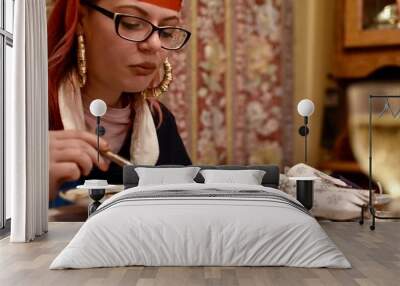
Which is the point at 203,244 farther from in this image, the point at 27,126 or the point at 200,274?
the point at 27,126

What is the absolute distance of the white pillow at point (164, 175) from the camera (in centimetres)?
559

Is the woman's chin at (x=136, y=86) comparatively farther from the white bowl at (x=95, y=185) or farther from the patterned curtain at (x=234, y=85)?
the white bowl at (x=95, y=185)

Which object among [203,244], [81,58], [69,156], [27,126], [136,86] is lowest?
[203,244]

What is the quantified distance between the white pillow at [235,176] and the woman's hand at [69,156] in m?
1.26

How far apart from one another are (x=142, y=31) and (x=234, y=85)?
45.2 inches

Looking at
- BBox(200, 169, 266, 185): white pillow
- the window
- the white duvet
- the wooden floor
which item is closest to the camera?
the wooden floor

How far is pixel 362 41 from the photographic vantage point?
19.1 feet

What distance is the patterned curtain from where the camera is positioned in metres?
6.23

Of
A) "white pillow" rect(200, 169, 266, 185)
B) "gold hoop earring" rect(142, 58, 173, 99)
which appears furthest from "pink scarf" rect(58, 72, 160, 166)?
"white pillow" rect(200, 169, 266, 185)

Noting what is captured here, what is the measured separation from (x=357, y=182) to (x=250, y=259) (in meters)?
2.80

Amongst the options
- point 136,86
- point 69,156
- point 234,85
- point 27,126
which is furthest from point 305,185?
point 27,126

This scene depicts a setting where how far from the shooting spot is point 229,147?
6.29m

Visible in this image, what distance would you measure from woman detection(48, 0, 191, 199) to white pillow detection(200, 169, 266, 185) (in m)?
0.66

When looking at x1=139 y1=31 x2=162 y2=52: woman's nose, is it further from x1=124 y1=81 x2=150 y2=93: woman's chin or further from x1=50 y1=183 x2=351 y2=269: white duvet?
x1=50 y1=183 x2=351 y2=269: white duvet
